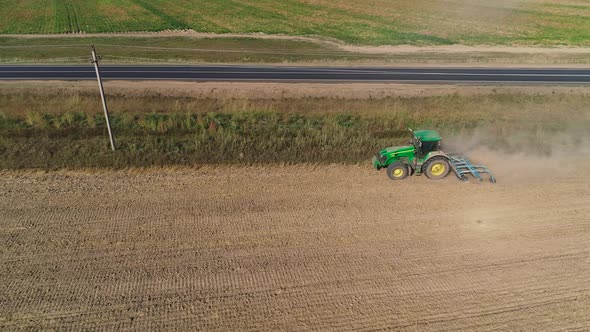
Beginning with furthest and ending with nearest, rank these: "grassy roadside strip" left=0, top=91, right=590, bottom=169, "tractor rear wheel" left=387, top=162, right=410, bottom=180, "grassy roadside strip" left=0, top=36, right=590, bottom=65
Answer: "grassy roadside strip" left=0, top=36, right=590, bottom=65 < "grassy roadside strip" left=0, top=91, right=590, bottom=169 < "tractor rear wheel" left=387, top=162, right=410, bottom=180

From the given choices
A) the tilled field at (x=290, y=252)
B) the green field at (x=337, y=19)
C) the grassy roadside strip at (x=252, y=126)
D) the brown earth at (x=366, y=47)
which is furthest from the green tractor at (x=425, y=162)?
the green field at (x=337, y=19)

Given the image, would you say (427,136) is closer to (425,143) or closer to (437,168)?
(425,143)

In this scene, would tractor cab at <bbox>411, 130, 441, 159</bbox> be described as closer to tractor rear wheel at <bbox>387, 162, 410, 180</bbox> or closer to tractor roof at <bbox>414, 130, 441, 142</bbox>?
tractor roof at <bbox>414, 130, 441, 142</bbox>

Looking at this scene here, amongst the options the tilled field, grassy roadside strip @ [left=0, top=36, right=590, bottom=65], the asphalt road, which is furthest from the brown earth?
the tilled field

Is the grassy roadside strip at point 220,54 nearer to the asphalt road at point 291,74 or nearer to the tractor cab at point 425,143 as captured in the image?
the asphalt road at point 291,74

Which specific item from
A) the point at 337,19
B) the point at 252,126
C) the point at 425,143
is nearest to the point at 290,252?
the point at 425,143

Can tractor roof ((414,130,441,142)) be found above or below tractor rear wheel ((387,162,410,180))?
above

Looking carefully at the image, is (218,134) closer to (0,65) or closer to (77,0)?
(0,65)
